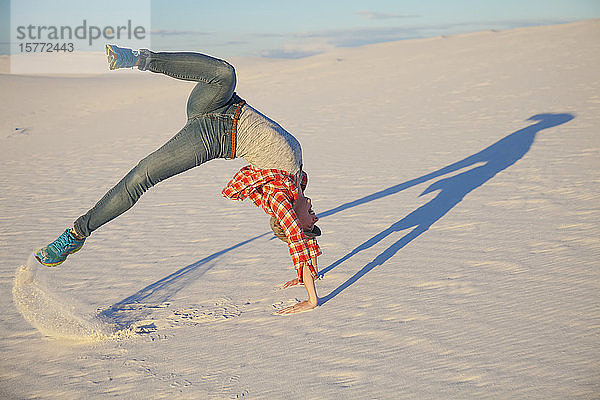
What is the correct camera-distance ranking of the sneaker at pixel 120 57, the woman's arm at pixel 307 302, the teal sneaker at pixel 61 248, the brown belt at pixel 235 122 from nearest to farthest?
the sneaker at pixel 120 57 < the brown belt at pixel 235 122 < the teal sneaker at pixel 61 248 < the woman's arm at pixel 307 302

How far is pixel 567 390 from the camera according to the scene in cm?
345

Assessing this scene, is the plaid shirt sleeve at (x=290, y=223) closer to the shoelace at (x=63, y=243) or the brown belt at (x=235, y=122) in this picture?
the brown belt at (x=235, y=122)

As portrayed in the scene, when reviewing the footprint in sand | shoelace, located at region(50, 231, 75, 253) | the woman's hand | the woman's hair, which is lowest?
the footprint in sand

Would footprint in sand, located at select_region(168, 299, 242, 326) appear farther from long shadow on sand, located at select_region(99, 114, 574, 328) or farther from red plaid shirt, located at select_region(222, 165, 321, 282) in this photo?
red plaid shirt, located at select_region(222, 165, 321, 282)

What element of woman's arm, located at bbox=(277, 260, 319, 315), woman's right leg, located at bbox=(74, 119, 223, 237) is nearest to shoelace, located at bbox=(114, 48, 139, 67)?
woman's right leg, located at bbox=(74, 119, 223, 237)

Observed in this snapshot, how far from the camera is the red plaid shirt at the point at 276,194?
4473 millimetres

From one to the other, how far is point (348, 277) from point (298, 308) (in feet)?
3.09

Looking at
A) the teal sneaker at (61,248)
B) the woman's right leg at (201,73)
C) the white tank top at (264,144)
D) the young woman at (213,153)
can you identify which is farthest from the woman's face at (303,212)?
the teal sneaker at (61,248)

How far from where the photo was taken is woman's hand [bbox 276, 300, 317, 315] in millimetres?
4781

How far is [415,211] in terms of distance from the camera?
776 centimetres

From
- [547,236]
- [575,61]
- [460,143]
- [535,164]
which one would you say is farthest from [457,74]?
[547,236]

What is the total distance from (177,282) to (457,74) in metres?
16.6

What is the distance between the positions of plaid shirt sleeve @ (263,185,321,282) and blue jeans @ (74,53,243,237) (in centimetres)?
57

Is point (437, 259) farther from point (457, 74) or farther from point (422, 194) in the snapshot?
point (457, 74)
